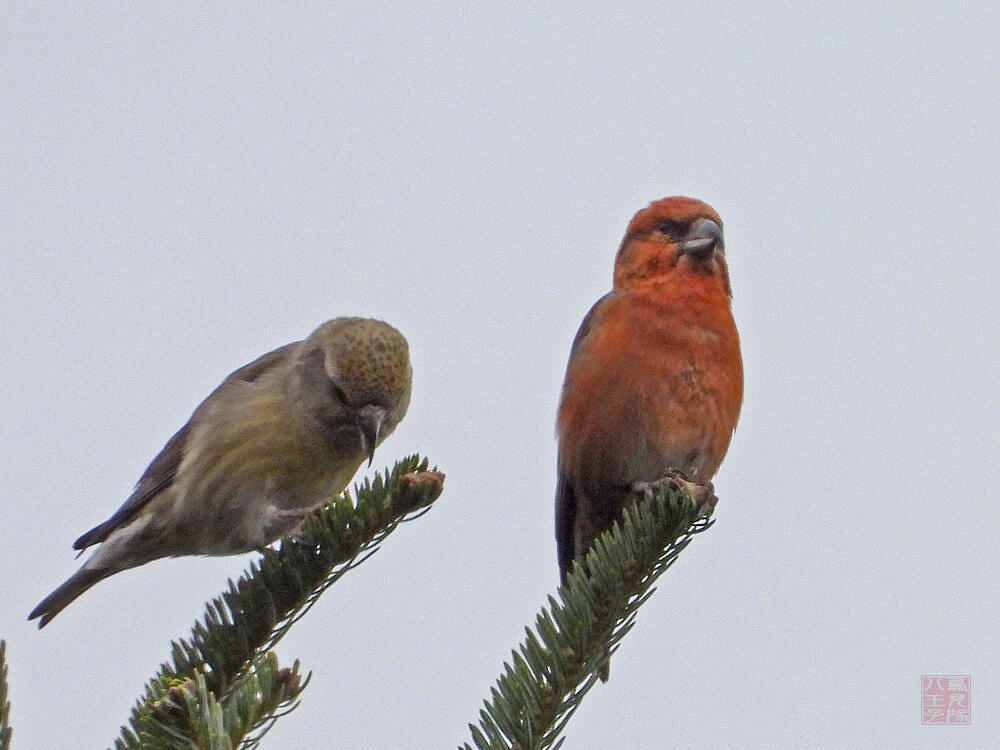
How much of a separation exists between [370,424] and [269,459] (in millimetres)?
566

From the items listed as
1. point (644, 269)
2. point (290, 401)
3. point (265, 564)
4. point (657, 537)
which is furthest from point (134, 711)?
point (644, 269)

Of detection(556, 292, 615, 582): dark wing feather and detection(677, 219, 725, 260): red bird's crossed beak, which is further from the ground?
detection(677, 219, 725, 260): red bird's crossed beak

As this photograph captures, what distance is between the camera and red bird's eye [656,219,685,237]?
5.77m

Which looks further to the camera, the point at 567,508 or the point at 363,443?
the point at 567,508

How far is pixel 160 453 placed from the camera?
18.2 feet

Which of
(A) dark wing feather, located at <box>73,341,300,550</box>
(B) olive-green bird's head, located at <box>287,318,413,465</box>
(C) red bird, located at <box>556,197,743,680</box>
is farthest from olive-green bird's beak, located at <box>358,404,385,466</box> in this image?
(C) red bird, located at <box>556,197,743,680</box>

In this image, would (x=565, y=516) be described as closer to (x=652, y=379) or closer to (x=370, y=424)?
(x=652, y=379)

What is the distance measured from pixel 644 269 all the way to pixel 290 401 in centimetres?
188

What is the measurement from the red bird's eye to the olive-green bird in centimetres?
160

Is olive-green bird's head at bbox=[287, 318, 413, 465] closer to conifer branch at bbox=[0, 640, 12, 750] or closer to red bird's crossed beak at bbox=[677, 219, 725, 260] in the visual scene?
red bird's crossed beak at bbox=[677, 219, 725, 260]

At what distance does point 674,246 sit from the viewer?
5734mm

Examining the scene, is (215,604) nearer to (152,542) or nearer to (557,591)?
(557,591)

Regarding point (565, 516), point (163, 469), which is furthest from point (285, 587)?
point (565, 516)

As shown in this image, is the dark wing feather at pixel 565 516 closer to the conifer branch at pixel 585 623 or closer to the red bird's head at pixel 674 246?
the red bird's head at pixel 674 246
